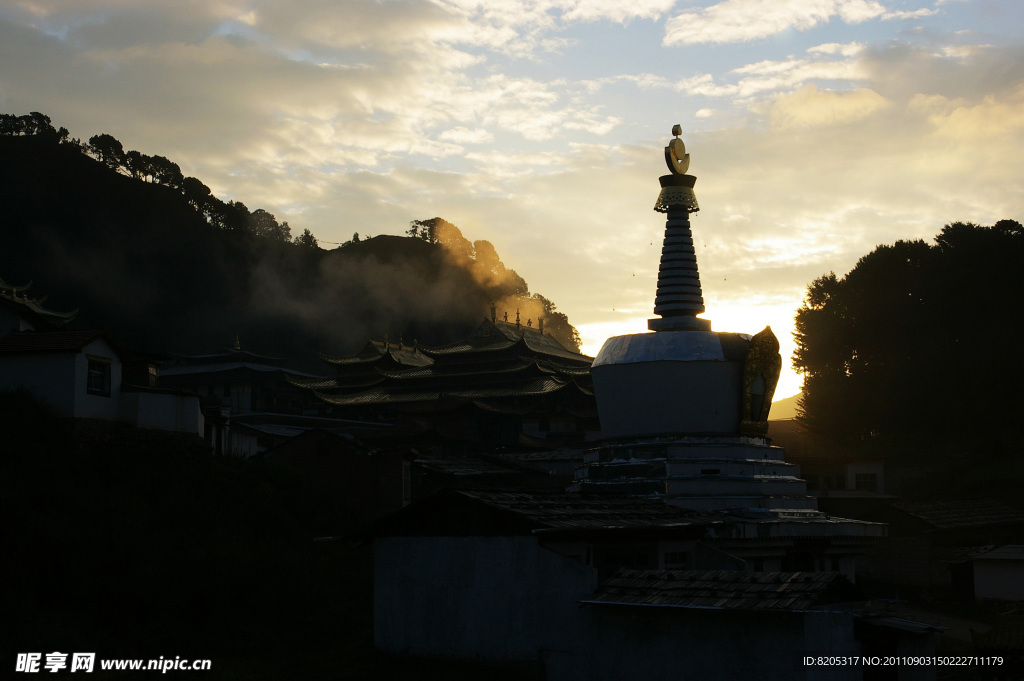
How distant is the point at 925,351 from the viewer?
4656 centimetres

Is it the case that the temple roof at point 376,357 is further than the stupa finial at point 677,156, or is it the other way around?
the temple roof at point 376,357

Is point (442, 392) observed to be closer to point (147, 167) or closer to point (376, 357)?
point (376, 357)

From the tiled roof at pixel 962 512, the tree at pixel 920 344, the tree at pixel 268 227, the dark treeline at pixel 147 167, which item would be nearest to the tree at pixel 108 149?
the dark treeline at pixel 147 167

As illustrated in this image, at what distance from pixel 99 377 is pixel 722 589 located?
16677 millimetres

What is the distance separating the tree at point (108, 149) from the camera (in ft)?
292

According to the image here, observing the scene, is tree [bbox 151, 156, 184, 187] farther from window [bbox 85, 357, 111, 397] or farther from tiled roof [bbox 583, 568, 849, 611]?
tiled roof [bbox 583, 568, 849, 611]

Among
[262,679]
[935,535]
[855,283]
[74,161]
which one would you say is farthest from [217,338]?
[262,679]

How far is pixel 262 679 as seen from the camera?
15812 millimetres

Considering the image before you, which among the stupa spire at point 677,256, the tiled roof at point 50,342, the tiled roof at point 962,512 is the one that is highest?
the stupa spire at point 677,256

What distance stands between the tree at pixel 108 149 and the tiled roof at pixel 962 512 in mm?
74113

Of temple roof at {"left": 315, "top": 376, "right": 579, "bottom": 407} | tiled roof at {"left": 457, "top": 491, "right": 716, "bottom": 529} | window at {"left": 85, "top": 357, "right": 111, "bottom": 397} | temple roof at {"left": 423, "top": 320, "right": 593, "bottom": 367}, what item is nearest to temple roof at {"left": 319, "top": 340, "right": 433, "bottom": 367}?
temple roof at {"left": 315, "top": 376, "right": 579, "bottom": 407}

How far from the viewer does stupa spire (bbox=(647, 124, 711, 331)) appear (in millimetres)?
27375

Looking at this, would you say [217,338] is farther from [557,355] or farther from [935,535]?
[935,535]

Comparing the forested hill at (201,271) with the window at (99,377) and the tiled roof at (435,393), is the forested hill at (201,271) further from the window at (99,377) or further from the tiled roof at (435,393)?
the window at (99,377)
